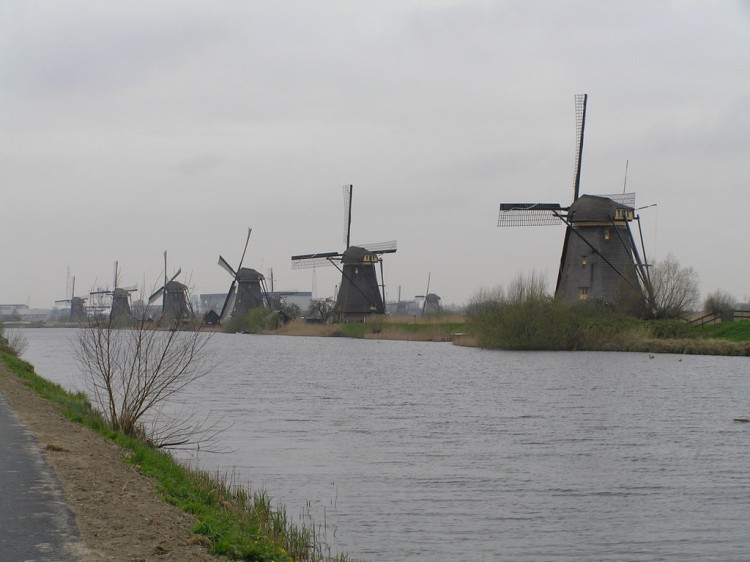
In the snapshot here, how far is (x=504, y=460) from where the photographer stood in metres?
16.1

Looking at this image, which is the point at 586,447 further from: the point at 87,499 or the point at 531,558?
the point at 87,499

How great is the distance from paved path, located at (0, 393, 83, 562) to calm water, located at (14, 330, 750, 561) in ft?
11.3

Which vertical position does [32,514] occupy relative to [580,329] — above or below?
below

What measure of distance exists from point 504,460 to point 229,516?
25.3 feet

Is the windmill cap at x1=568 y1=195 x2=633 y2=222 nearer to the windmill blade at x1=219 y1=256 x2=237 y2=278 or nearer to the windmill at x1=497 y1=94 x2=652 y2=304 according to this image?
the windmill at x1=497 y1=94 x2=652 y2=304

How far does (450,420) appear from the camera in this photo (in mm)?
21719

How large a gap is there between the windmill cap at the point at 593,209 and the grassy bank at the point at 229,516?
41.3 meters

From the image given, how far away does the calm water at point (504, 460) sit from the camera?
11.1m

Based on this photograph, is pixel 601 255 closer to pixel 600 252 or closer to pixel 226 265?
pixel 600 252

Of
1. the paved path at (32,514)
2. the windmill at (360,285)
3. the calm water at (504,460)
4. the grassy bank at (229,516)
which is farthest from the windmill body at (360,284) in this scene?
the paved path at (32,514)

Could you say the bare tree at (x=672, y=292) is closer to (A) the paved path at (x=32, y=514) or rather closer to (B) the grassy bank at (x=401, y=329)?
(B) the grassy bank at (x=401, y=329)

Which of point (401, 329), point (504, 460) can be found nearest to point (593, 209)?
point (401, 329)

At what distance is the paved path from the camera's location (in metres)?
6.59

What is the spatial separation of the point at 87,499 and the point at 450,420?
14.0 meters
